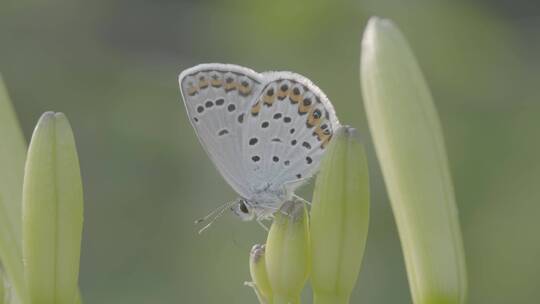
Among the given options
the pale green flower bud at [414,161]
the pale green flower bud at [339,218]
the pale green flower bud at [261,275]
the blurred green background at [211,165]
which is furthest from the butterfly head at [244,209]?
the blurred green background at [211,165]

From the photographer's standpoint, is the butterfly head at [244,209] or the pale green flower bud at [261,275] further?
the butterfly head at [244,209]

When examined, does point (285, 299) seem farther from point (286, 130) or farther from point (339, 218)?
point (286, 130)

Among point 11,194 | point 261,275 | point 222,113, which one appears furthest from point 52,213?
point 222,113

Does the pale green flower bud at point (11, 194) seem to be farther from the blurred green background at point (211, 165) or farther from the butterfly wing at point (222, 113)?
the blurred green background at point (211, 165)

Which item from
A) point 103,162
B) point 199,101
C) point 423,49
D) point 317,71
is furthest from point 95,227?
point 199,101

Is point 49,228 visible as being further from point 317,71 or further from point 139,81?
point 139,81

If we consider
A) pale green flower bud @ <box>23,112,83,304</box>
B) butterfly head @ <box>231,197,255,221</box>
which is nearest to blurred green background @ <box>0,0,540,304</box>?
butterfly head @ <box>231,197,255,221</box>
